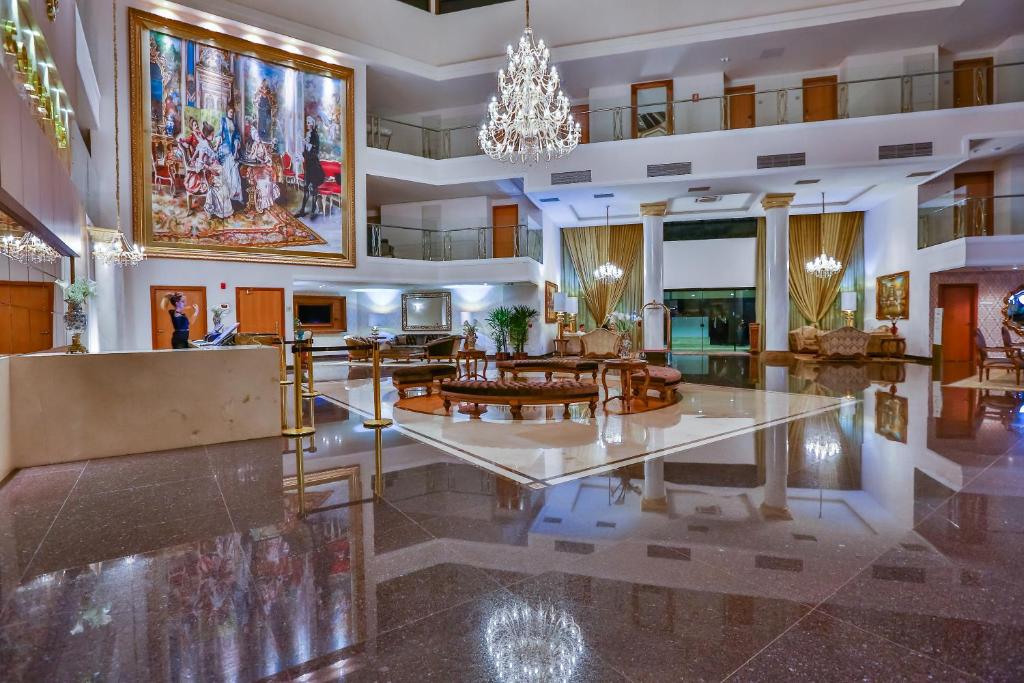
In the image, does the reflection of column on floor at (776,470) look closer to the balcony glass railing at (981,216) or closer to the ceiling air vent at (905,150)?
the ceiling air vent at (905,150)

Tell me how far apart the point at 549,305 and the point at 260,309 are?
8529 mm

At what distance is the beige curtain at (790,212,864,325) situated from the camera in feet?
56.2

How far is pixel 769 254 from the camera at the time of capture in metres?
14.3

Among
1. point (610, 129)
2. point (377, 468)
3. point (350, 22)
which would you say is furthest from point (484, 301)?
point (377, 468)

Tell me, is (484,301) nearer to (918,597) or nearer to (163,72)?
(163,72)

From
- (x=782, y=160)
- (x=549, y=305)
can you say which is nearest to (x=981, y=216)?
(x=782, y=160)

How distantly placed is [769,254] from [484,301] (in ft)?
27.2

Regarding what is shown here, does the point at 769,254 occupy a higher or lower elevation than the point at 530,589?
higher

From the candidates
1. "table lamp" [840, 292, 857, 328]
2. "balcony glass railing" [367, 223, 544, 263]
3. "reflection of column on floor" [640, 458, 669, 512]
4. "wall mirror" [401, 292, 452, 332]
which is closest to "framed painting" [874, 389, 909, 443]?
"reflection of column on floor" [640, 458, 669, 512]

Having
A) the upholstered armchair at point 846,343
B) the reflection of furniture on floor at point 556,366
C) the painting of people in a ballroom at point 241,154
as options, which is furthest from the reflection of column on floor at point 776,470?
the painting of people in a ballroom at point 241,154

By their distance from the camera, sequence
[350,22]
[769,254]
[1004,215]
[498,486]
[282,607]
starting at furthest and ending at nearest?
[769,254], [350,22], [1004,215], [498,486], [282,607]

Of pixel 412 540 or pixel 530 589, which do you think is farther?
pixel 412 540

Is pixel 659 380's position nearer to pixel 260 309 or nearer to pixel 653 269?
pixel 653 269

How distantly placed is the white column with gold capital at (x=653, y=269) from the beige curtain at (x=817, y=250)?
5.62 m
